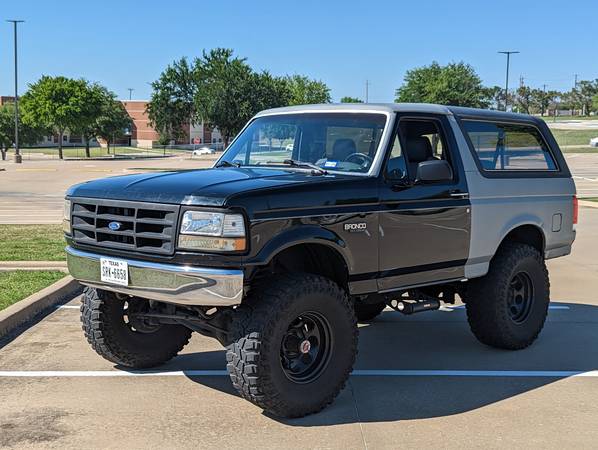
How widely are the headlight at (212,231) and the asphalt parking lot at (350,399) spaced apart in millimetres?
1149

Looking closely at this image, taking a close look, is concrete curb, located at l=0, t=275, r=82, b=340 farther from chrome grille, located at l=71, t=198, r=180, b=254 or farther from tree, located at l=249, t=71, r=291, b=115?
tree, located at l=249, t=71, r=291, b=115

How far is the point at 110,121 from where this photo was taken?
3287 inches

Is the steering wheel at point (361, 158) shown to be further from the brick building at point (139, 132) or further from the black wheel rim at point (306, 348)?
the brick building at point (139, 132)

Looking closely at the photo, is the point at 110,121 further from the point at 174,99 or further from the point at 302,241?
the point at 302,241

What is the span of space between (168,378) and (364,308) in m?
2.33

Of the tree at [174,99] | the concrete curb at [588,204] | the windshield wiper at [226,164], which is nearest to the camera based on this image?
the windshield wiper at [226,164]

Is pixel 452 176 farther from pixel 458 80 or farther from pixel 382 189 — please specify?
pixel 458 80

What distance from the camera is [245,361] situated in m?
4.29

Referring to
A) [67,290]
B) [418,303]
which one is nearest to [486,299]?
[418,303]

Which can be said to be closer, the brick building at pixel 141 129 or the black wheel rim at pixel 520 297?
the black wheel rim at pixel 520 297

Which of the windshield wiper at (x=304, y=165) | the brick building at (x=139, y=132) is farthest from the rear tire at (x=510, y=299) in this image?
the brick building at (x=139, y=132)

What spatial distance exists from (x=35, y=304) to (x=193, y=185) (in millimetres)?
3607

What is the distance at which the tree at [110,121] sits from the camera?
270 ft

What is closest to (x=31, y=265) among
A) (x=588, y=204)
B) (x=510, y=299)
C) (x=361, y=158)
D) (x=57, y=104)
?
(x=361, y=158)
